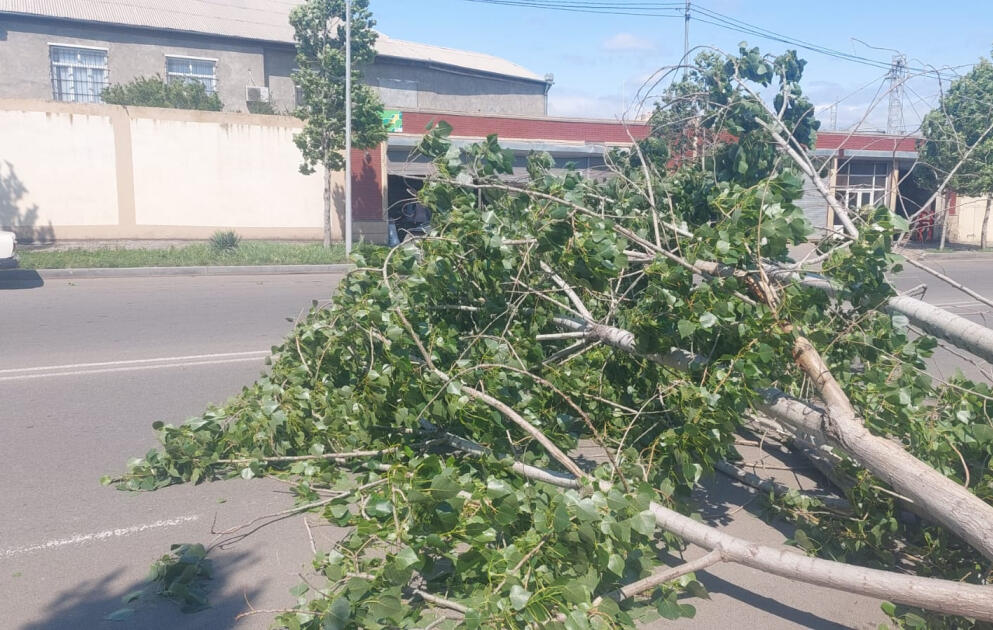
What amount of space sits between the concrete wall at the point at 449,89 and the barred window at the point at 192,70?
5.76 meters

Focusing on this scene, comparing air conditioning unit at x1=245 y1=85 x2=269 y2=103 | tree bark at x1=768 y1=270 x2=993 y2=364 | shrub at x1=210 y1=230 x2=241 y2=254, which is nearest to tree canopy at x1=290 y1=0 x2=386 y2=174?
shrub at x1=210 y1=230 x2=241 y2=254

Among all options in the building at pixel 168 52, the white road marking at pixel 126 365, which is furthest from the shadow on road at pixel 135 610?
the building at pixel 168 52

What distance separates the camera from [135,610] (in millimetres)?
3281

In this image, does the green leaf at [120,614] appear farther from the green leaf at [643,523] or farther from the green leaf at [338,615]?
the green leaf at [643,523]

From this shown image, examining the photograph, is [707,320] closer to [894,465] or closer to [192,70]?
[894,465]

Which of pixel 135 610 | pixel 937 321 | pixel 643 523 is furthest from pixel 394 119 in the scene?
pixel 643 523

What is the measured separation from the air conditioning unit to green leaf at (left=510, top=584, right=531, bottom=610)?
26.5 m

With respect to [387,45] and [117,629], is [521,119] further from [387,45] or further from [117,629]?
[117,629]

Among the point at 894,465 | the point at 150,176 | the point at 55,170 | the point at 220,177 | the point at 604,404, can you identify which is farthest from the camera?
the point at 220,177

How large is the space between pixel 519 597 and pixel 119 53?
30.0m

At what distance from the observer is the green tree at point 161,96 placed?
2469cm

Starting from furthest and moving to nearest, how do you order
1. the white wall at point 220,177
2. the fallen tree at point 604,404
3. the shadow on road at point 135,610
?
the white wall at point 220,177
the shadow on road at point 135,610
the fallen tree at point 604,404

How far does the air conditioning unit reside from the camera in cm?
2670

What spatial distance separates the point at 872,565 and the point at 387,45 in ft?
107
